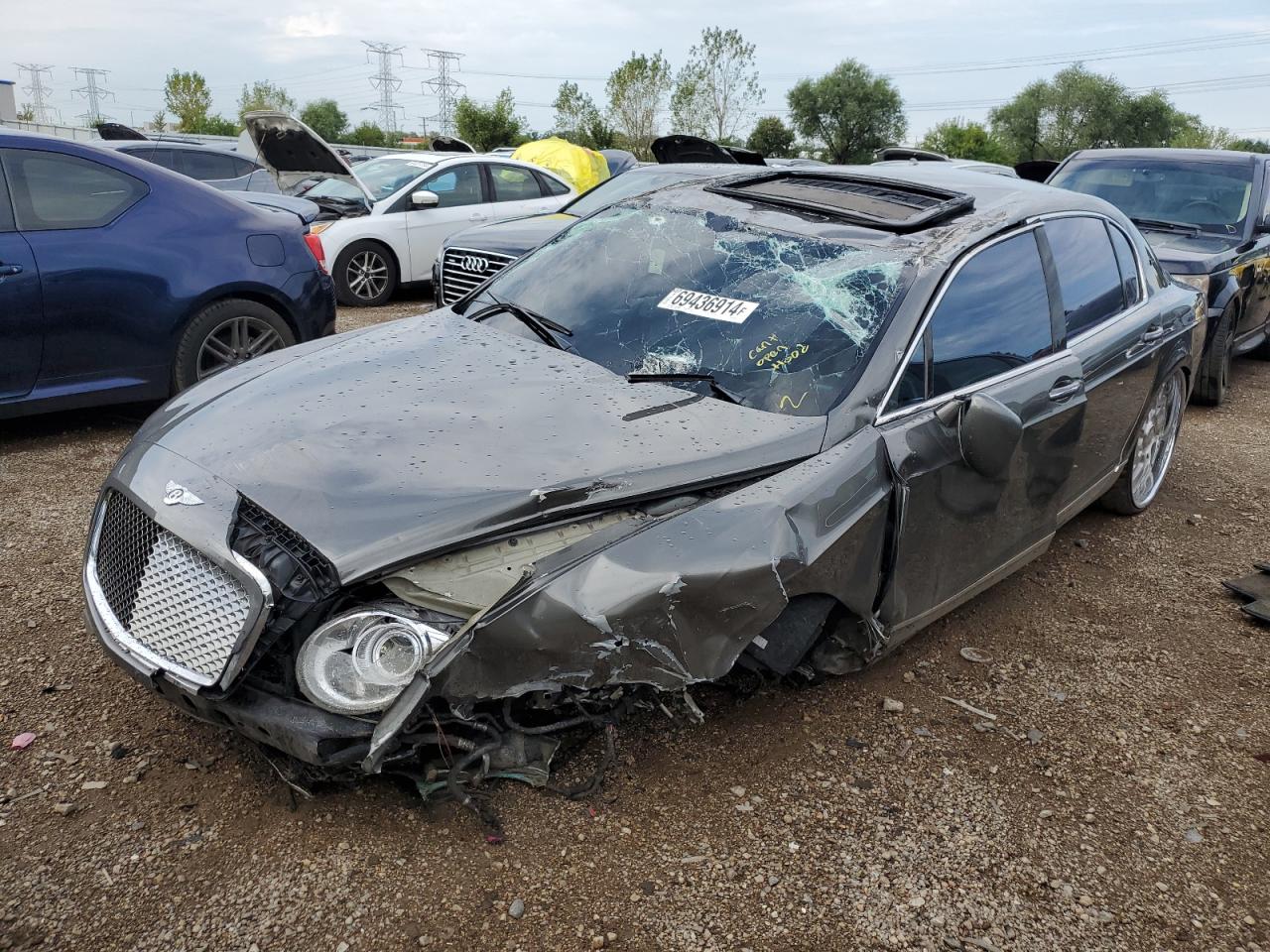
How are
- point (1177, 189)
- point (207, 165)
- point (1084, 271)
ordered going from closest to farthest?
point (1084, 271), point (1177, 189), point (207, 165)

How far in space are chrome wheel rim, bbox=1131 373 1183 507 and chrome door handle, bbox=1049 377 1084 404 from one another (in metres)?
1.23

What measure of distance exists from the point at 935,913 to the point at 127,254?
15.5 feet

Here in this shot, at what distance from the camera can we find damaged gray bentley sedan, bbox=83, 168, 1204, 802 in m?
2.26

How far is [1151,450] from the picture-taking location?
4.94 m

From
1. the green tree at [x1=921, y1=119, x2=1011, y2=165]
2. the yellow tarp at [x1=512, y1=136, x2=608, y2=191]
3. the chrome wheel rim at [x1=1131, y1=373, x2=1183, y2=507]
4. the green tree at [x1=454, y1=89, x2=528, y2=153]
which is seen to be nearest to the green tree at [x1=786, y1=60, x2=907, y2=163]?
the green tree at [x1=921, y1=119, x2=1011, y2=165]

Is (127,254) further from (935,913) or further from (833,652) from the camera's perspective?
(935,913)

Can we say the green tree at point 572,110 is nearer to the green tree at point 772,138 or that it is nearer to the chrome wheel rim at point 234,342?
the green tree at point 772,138

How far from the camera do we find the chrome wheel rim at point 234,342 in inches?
209

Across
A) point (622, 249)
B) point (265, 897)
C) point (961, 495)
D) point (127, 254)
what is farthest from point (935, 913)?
point (127, 254)

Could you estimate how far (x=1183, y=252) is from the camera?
6988 millimetres

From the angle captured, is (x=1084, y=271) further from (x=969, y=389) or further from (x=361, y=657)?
(x=361, y=657)

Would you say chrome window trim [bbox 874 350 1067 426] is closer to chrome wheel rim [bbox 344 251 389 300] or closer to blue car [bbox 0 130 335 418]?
blue car [bbox 0 130 335 418]

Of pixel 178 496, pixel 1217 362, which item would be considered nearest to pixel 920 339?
pixel 178 496

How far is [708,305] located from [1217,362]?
591 cm
